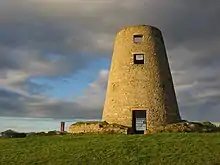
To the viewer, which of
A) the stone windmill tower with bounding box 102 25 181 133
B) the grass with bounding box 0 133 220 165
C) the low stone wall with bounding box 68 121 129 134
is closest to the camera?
the grass with bounding box 0 133 220 165

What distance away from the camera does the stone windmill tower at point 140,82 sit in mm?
29953

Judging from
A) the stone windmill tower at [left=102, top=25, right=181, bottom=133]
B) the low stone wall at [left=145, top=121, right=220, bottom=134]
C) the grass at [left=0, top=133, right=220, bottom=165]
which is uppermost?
the stone windmill tower at [left=102, top=25, right=181, bottom=133]

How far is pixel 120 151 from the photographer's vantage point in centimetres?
2078

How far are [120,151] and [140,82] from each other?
10213mm

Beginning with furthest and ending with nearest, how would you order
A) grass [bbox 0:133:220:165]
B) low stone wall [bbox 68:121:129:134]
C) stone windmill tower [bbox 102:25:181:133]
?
stone windmill tower [bbox 102:25:181:133] → low stone wall [bbox 68:121:129:134] → grass [bbox 0:133:220:165]

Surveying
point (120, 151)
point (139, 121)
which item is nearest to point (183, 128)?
point (139, 121)

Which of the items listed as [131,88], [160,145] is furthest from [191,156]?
[131,88]

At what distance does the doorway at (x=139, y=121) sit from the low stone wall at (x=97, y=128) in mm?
1551

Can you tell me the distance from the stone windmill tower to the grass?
5.51m

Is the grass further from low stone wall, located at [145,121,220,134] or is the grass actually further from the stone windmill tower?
the stone windmill tower

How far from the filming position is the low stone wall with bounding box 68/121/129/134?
94.0 ft

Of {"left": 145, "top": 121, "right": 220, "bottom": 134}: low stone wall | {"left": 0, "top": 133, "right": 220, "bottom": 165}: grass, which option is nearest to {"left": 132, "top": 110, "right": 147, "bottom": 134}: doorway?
{"left": 145, "top": 121, "right": 220, "bottom": 134}: low stone wall

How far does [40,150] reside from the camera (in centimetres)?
2206

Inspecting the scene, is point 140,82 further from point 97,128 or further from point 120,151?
point 120,151
